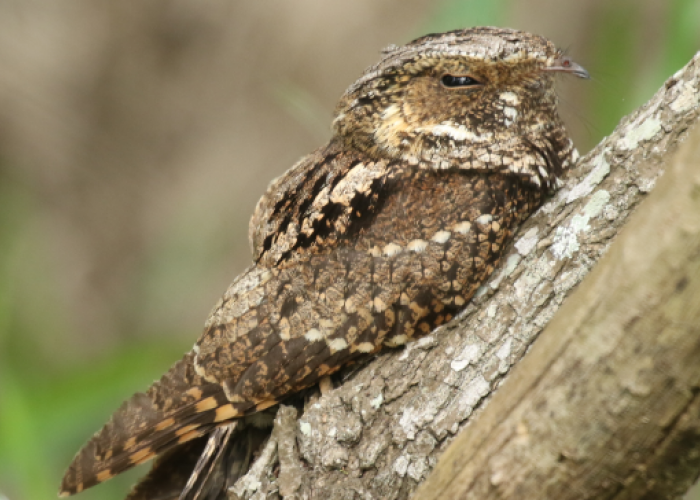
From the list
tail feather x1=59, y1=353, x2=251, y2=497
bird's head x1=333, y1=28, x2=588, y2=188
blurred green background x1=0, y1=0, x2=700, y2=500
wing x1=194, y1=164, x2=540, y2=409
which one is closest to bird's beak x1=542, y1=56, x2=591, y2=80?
bird's head x1=333, y1=28, x2=588, y2=188

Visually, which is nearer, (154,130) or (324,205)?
(324,205)

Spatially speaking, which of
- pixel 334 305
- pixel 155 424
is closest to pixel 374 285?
pixel 334 305

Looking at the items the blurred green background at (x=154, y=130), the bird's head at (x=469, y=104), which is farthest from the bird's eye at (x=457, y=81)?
the blurred green background at (x=154, y=130)

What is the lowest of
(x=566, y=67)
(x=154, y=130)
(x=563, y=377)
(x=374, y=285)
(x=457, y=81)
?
(x=563, y=377)

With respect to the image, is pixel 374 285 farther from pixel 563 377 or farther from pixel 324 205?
pixel 563 377

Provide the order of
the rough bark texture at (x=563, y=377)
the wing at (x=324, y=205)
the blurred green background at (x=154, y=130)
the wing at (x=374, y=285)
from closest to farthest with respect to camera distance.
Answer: the rough bark texture at (x=563, y=377)
the wing at (x=374, y=285)
the wing at (x=324, y=205)
the blurred green background at (x=154, y=130)

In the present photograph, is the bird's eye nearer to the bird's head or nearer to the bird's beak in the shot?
the bird's head

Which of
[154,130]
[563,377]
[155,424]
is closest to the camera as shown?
[563,377]

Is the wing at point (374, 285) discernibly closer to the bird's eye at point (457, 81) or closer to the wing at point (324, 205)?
the wing at point (324, 205)

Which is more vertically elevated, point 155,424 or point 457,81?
point 457,81
